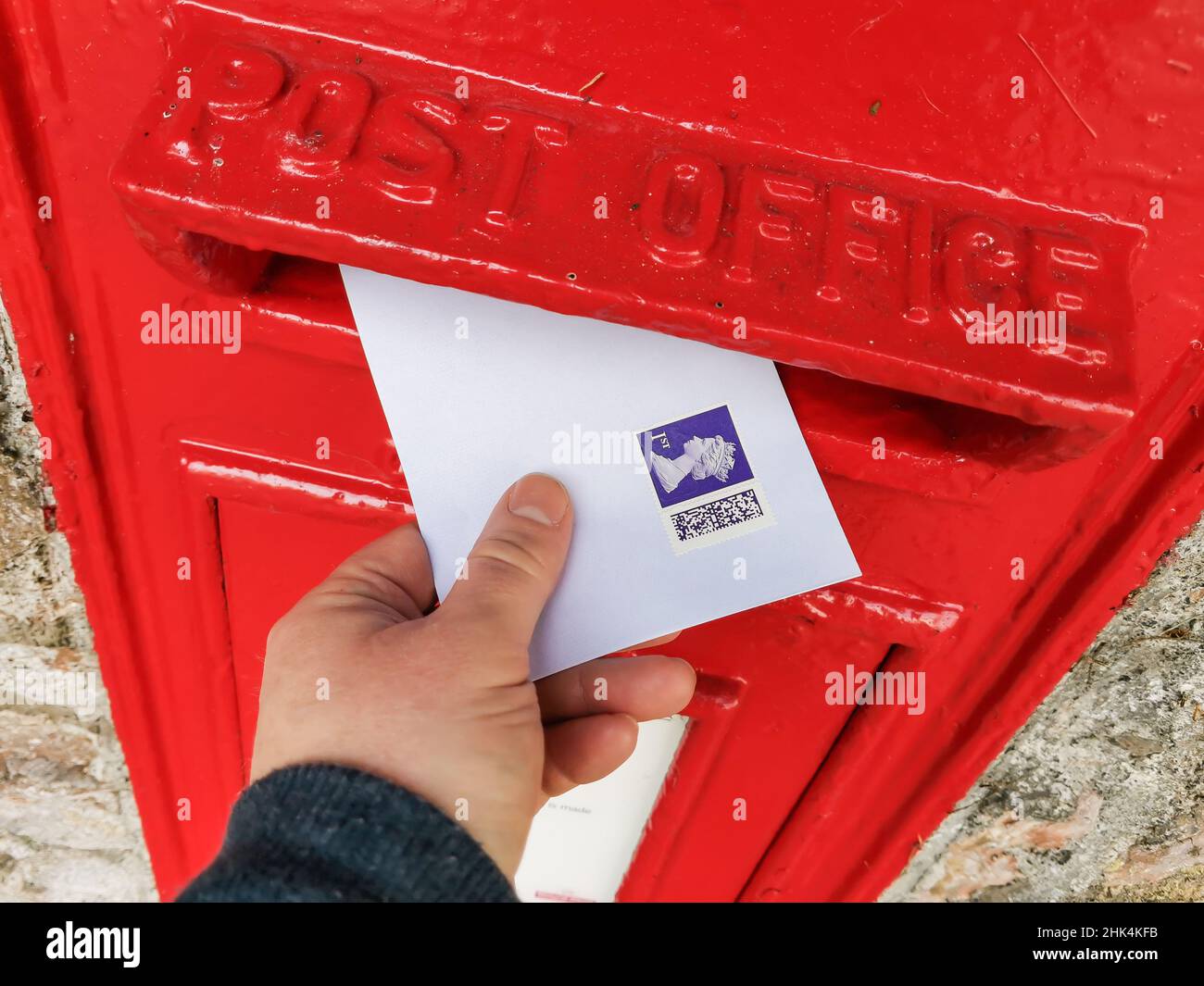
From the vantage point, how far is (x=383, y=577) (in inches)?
32.1

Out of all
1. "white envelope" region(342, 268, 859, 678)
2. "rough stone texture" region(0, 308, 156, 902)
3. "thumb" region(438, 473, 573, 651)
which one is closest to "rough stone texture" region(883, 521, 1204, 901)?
"white envelope" region(342, 268, 859, 678)

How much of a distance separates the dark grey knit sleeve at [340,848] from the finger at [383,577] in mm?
160

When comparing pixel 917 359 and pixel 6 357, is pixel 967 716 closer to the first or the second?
pixel 917 359

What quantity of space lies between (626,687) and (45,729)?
0.91 metres

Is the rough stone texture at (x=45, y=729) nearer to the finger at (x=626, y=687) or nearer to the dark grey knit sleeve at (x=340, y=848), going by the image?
the dark grey knit sleeve at (x=340, y=848)

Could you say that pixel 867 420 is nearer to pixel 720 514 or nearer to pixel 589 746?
pixel 720 514

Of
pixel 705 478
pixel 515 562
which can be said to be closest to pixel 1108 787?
pixel 705 478

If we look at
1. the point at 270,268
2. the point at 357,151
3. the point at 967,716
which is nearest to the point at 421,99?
the point at 357,151

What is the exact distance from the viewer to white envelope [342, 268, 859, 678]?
29.1 inches

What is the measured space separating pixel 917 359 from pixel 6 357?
3.02 feet

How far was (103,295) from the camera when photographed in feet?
2.60

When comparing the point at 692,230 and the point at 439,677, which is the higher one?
the point at 692,230

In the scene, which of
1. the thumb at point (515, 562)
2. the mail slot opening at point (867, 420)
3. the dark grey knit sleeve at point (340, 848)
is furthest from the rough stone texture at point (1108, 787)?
the dark grey knit sleeve at point (340, 848)

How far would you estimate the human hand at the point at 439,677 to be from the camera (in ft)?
2.40
